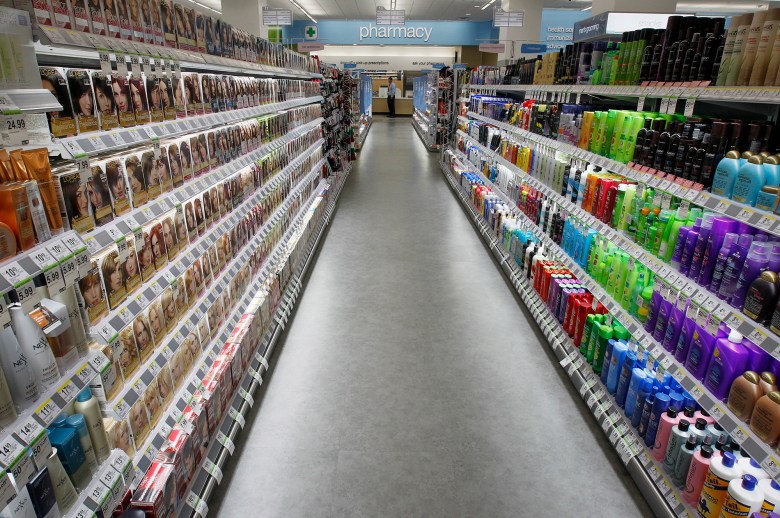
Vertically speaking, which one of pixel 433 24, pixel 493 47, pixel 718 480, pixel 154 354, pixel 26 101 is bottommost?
pixel 718 480

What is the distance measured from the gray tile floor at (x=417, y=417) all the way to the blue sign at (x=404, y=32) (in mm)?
15388

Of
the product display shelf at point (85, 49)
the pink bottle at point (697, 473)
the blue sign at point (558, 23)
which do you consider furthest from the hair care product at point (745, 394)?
the blue sign at point (558, 23)

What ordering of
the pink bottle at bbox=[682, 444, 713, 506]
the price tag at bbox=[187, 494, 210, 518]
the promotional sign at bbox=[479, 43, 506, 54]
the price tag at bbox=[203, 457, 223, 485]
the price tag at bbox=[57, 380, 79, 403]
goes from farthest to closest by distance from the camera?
1. the promotional sign at bbox=[479, 43, 506, 54]
2. the price tag at bbox=[203, 457, 223, 485]
3. the price tag at bbox=[187, 494, 210, 518]
4. the pink bottle at bbox=[682, 444, 713, 506]
5. the price tag at bbox=[57, 380, 79, 403]

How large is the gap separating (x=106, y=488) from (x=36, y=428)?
423 mm

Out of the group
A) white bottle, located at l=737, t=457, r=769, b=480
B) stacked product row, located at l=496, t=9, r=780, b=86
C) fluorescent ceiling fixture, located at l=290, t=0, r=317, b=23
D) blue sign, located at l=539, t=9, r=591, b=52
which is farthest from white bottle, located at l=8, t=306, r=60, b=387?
blue sign, located at l=539, t=9, r=591, b=52

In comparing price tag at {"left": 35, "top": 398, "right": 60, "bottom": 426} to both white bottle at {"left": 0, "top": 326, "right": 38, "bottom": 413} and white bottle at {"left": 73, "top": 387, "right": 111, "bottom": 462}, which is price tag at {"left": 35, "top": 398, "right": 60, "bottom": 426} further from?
white bottle at {"left": 73, "top": 387, "right": 111, "bottom": 462}

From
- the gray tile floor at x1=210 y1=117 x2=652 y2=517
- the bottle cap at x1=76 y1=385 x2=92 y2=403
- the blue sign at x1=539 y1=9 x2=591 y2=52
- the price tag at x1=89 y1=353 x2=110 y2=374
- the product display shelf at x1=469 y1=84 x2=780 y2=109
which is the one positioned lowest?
the gray tile floor at x1=210 y1=117 x2=652 y2=517

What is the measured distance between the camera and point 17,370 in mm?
1152

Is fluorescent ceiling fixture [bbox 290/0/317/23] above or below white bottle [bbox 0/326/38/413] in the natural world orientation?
above

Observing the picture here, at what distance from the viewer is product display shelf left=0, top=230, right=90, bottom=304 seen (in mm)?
1103

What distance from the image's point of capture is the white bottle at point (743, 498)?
1821 mm

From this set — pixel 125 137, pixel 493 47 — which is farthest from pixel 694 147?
pixel 493 47

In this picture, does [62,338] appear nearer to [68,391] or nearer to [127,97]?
[68,391]

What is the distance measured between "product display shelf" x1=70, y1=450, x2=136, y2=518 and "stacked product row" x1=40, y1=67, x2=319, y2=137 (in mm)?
1067
